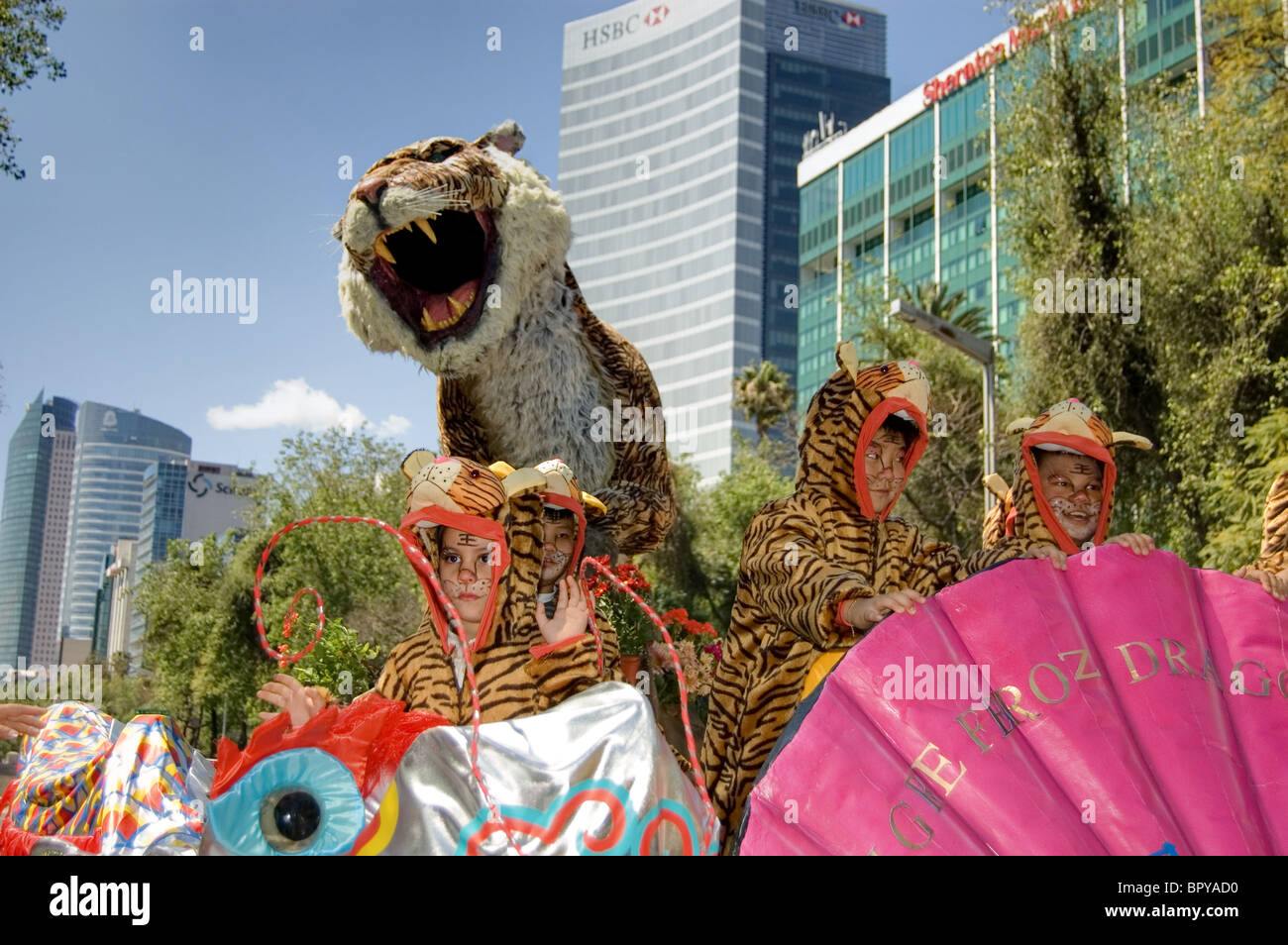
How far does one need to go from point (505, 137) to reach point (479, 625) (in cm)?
334

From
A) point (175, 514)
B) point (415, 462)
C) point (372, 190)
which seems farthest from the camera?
point (175, 514)

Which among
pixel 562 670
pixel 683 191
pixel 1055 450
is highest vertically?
pixel 683 191

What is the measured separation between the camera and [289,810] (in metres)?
2.26

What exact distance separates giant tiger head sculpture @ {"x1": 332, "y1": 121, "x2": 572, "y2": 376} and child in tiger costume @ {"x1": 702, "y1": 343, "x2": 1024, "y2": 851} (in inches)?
91.4

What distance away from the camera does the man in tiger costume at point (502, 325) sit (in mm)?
5367

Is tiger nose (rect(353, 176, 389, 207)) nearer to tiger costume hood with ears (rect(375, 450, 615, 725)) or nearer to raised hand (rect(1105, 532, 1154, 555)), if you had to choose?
tiger costume hood with ears (rect(375, 450, 615, 725))

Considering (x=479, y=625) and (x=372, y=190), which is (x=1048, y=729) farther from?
(x=372, y=190)

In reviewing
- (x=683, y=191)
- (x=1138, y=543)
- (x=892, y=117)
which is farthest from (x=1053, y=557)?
(x=683, y=191)

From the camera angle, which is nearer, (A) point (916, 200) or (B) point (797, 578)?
(B) point (797, 578)

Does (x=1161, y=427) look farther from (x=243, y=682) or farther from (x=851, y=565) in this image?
(x=243, y=682)

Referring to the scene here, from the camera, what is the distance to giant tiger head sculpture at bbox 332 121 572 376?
538 centimetres

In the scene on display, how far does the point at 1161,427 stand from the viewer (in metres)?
10.6

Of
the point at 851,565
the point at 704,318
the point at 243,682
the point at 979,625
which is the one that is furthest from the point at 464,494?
the point at 704,318

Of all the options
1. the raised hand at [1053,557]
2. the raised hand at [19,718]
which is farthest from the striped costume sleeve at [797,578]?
the raised hand at [19,718]
